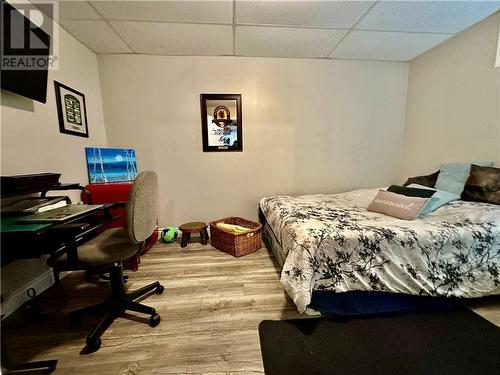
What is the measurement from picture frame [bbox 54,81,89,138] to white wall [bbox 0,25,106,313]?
53 mm

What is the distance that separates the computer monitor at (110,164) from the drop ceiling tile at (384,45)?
3029 mm

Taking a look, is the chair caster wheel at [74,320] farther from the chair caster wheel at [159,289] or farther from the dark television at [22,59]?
the dark television at [22,59]

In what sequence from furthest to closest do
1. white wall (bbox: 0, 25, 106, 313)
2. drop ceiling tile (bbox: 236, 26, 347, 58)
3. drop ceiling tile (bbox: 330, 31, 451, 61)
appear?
drop ceiling tile (bbox: 330, 31, 451, 61), drop ceiling tile (bbox: 236, 26, 347, 58), white wall (bbox: 0, 25, 106, 313)

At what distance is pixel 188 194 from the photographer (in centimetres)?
307

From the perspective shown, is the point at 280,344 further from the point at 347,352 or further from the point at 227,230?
the point at 227,230

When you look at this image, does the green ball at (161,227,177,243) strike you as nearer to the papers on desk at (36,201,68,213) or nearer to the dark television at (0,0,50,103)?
the papers on desk at (36,201,68,213)

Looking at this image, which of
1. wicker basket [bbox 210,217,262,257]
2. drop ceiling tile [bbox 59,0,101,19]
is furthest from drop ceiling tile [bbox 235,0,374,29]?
wicker basket [bbox 210,217,262,257]

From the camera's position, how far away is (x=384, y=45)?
2.63 metres

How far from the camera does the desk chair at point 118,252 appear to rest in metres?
1.27

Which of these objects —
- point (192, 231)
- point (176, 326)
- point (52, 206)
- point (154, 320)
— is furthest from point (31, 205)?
point (192, 231)

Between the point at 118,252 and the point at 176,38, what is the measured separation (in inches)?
91.4

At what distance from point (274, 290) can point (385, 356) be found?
84 centimetres

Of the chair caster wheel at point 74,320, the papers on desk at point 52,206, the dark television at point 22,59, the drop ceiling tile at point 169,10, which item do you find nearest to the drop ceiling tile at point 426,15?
the drop ceiling tile at point 169,10

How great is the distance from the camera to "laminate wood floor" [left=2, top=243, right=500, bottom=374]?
122cm
